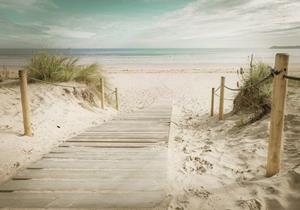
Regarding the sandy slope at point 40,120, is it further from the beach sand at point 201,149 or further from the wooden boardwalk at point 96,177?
the wooden boardwalk at point 96,177

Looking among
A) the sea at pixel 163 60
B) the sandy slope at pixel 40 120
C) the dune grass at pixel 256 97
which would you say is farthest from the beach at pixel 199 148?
the sea at pixel 163 60

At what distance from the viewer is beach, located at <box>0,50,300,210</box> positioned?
107 inches

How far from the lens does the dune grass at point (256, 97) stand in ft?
19.0

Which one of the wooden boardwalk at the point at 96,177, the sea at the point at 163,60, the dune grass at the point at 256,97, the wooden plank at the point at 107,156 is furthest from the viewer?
the sea at the point at 163,60

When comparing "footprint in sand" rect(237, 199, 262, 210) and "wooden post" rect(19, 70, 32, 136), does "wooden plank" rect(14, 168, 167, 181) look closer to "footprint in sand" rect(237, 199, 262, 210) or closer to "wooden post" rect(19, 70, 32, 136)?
"footprint in sand" rect(237, 199, 262, 210)

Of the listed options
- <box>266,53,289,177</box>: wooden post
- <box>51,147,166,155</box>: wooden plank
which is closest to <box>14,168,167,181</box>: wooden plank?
<box>51,147,166,155</box>: wooden plank

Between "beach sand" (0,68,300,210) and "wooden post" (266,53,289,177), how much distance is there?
17 cm

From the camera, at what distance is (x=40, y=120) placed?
5.88 metres

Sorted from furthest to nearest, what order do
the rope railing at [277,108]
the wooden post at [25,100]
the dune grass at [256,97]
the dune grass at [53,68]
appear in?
the dune grass at [53,68], the dune grass at [256,97], the wooden post at [25,100], the rope railing at [277,108]

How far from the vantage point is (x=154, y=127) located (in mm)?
5812

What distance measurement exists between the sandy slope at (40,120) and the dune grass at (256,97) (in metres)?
3.75

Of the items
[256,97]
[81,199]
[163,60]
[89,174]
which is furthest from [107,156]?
[163,60]

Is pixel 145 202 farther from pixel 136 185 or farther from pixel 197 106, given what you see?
pixel 197 106

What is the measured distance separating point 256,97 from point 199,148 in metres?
2.55
